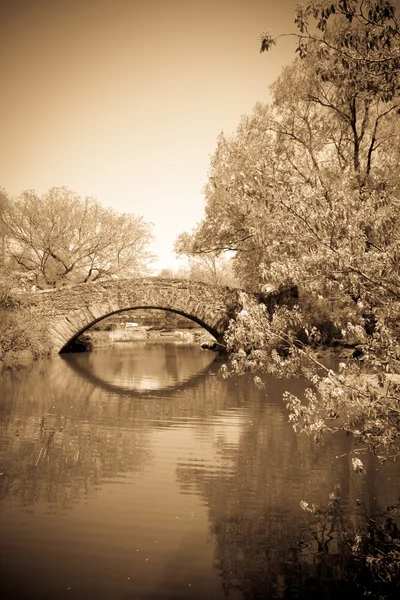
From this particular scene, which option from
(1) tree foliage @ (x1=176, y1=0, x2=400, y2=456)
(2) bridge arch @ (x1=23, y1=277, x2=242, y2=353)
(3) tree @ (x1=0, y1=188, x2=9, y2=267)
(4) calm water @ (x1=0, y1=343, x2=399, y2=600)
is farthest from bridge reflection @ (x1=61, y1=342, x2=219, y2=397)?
(3) tree @ (x1=0, y1=188, x2=9, y2=267)

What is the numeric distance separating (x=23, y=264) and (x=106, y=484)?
21935 mm

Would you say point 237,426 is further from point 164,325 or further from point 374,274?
point 164,325

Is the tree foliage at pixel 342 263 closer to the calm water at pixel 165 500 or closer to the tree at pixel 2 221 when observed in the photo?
the calm water at pixel 165 500

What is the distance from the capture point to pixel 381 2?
294 cm

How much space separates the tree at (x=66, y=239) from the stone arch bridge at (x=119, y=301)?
7.49 m

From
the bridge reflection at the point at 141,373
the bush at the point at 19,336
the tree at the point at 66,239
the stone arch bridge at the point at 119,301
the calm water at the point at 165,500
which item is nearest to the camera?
the calm water at the point at 165,500

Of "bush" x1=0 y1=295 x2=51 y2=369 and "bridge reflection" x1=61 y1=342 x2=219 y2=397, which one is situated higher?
"bush" x1=0 y1=295 x2=51 y2=369

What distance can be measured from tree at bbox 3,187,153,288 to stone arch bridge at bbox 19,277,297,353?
7488 mm

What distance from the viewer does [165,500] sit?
409cm

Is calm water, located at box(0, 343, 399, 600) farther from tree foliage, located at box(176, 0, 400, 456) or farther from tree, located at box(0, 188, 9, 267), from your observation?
tree, located at box(0, 188, 9, 267)

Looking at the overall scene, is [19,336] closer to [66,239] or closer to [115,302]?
[115,302]

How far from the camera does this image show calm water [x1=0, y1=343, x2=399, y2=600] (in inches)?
115

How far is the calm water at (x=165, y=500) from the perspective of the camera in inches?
115

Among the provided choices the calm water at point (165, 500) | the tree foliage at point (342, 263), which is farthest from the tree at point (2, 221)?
the tree foliage at point (342, 263)
